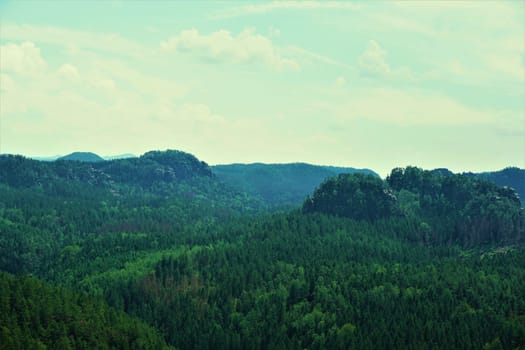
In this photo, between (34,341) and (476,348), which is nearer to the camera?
(34,341)

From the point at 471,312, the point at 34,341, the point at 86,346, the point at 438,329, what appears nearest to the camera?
the point at 34,341

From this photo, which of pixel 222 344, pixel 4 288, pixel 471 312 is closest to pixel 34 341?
pixel 4 288

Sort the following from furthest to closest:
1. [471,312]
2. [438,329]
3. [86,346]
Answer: [471,312]
[438,329]
[86,346]

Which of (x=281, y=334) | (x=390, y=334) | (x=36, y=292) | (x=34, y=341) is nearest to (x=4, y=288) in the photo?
(x=36, y=292)

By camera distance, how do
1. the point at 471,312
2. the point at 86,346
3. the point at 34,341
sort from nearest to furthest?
the point at 34,341 → the point at 86,346 → the point at 471,312

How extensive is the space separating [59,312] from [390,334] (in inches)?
3779

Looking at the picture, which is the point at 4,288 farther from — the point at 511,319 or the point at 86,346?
the point at 511,319

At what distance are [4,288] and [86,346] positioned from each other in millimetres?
31016

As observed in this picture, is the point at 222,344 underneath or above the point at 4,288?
underneath

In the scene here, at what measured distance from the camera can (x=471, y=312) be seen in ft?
644

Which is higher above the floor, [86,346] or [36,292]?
[36,292]

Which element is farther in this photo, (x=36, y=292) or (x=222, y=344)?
(x=222, y=344)

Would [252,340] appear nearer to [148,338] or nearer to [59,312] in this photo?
[148,338]

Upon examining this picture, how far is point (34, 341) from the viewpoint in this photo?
514 feet
